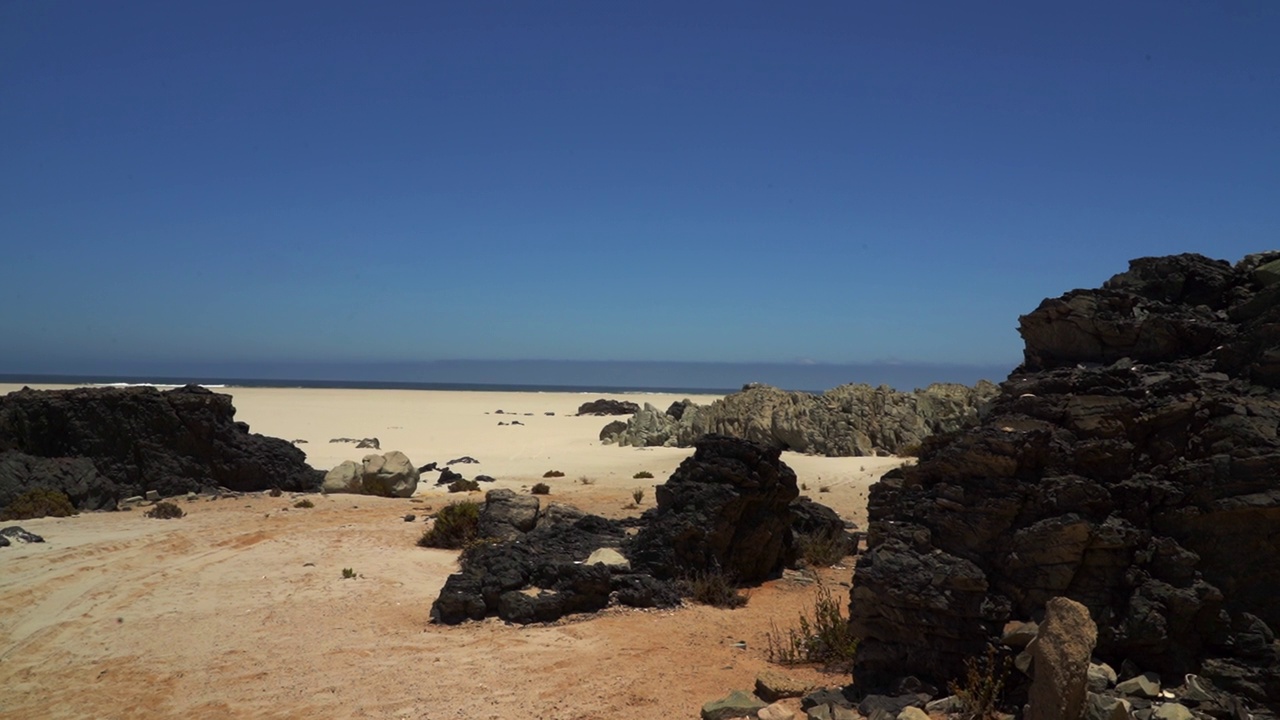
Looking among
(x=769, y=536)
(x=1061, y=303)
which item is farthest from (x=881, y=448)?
(x=1061, y=303)

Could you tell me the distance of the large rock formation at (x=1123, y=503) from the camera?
20.9ft

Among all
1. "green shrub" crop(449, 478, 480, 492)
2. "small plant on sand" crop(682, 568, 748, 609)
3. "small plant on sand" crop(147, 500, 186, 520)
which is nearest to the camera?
"small plant on sand" crop(682, 568, 748, 609)

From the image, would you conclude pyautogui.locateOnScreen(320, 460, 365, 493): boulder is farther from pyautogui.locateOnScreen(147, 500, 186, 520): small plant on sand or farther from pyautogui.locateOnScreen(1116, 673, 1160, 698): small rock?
pyautogui.locateOnScreen(1116, 673, 1160, 698): small rock

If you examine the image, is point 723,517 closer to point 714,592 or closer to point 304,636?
point 714,592

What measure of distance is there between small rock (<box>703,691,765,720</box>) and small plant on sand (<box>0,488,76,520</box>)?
17.1 m

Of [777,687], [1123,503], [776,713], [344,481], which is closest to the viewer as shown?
[1123,503]

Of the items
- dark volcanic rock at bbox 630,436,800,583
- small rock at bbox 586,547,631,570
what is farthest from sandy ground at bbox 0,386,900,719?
small rock at bbox 586,547,631,570

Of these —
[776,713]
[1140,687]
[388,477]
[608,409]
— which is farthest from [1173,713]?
[608,409]

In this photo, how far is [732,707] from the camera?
24.5ft

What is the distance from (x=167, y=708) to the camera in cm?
850

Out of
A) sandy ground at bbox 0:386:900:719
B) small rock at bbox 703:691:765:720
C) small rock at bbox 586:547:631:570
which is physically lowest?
sandy ground at bbox 0:386:900:719

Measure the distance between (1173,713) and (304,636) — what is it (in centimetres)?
948

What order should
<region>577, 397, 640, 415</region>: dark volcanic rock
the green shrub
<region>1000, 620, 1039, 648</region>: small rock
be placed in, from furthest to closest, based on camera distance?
<region>577, 397, 640, 415</region>: dark volcanic rock < the green shrub < <region>1000, 620, 1039, 648</region>: small rock

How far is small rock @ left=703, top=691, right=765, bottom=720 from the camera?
7375 mm
